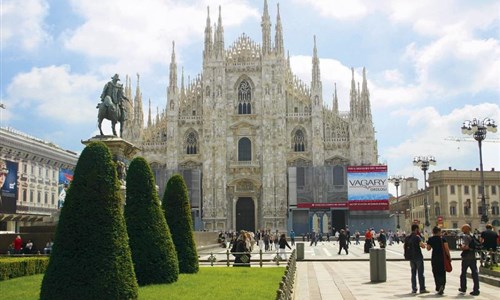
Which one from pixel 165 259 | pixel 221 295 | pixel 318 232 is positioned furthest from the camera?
pixel 318 232

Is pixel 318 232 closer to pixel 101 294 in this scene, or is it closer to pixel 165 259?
pixel 165 259

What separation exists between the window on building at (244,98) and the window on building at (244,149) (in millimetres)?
2746

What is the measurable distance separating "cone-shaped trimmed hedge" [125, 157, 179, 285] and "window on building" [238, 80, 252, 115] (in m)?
45.5

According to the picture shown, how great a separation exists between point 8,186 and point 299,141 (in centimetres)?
2571

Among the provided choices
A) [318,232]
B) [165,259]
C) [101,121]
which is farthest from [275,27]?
[165,259]

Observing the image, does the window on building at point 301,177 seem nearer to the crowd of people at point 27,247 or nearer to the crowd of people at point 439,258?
the crowd of people at point 27,247

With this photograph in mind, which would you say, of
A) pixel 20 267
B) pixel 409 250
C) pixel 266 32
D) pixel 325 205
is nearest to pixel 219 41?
pixel 266 32

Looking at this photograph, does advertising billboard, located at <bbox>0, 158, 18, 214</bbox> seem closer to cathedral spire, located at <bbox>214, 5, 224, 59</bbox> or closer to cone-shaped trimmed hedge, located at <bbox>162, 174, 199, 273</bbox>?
cathedral spire, located at <bbox>214, 5, 224, 59</bbox>

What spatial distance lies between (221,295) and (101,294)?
292cm

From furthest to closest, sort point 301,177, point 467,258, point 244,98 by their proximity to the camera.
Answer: point 244,98, point 301,177, point 467,258

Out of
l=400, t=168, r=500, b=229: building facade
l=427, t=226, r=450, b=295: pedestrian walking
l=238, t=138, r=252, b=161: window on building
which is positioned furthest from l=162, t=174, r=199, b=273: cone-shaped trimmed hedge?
l=400, t=168, r=500, b=229: building facade

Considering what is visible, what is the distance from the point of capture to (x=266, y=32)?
5716 centimetres

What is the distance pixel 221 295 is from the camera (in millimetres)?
10805

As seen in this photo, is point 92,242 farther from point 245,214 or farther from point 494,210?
point 494,210
